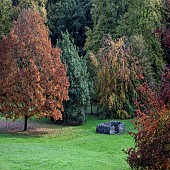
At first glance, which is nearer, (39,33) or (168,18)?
(39,33)

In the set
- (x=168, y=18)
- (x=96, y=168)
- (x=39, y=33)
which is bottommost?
(x=96, y=168)

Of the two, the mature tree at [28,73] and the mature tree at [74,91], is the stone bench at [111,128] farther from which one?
the mature tree at [74,91]

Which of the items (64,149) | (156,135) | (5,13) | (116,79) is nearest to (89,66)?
(116,79)

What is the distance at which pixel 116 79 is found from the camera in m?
31.1

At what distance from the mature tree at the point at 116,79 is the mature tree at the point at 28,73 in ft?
21.8

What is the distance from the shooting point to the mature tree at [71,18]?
155 ft

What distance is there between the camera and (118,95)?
31.1 m

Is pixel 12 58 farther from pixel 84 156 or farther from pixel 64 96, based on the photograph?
pixel 84 156

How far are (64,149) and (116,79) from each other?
12.6 meters

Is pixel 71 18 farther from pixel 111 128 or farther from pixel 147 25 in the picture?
pixel 111 128

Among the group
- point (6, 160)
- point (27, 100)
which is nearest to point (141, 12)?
point (27, 100)

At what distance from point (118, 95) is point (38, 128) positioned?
742cm

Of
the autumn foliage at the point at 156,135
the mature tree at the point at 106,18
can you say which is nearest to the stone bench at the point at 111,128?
the mature tree at the point at 106,18

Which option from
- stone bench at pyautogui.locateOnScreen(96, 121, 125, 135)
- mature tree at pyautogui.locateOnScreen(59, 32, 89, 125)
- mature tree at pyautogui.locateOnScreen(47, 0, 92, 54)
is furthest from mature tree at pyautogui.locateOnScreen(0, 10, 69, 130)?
mature tree at pyautogui.locateOnScreen(47, 0, 92, 54)
